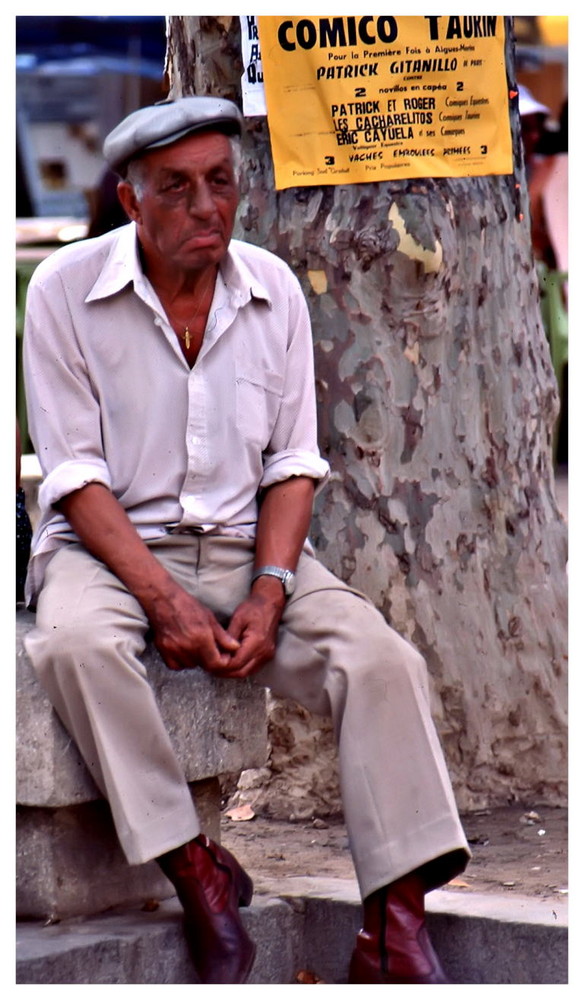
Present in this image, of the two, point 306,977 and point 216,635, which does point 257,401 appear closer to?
point 216,635

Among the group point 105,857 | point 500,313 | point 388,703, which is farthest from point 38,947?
point 500,313

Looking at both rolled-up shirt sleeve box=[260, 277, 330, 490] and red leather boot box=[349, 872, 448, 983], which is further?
rolled-up shirt sleeve box=[260, 277, 330, 490]

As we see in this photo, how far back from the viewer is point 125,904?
3223 mm

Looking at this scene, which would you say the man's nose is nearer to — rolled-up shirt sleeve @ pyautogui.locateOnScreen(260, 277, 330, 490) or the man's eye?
the man's eye

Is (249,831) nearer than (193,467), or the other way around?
(193,467)

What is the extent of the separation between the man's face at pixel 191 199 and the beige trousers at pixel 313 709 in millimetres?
708

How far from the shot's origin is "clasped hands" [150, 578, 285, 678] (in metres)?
2.97

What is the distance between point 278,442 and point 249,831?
132cm

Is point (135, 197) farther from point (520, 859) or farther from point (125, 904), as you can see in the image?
point (520, 859)

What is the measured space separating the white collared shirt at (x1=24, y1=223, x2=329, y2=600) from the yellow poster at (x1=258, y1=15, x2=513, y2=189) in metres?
0.73

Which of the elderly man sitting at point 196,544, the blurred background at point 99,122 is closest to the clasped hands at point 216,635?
the elderly man sitting at point 196,544

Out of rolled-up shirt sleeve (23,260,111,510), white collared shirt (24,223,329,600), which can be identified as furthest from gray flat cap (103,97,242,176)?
rolled-up shirt sleeve (23,260,111,510)

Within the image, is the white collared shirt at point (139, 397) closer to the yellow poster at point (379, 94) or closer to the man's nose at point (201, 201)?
the man's nose at point (201, 201)

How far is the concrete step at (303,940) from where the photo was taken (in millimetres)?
2959
